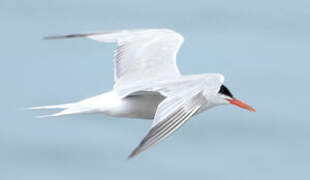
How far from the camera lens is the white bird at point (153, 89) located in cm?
643

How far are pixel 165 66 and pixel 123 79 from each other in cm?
32

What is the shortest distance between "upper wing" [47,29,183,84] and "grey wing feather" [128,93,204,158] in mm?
1121

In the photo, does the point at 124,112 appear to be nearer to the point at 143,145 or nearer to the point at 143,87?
the point at 143,87

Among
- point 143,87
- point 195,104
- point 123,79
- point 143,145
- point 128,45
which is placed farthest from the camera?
point 128,45

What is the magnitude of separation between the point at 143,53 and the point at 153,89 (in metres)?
1.40

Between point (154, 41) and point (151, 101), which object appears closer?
point (151, 101)

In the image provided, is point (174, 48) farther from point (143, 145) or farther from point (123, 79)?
point (143, 145)

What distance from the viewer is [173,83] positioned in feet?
22.8

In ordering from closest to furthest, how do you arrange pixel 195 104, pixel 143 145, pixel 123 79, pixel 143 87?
pixel 143 145, pixel 195 104, pixel 143 87, pixel 123 79

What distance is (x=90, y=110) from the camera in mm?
7344

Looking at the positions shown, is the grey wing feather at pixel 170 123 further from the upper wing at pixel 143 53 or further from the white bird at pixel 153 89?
the upper wing at pixel 143 53

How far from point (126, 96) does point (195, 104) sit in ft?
3.27

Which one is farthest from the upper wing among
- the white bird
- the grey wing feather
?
the grey wing feather

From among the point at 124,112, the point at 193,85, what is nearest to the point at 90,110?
the point at 124,112
